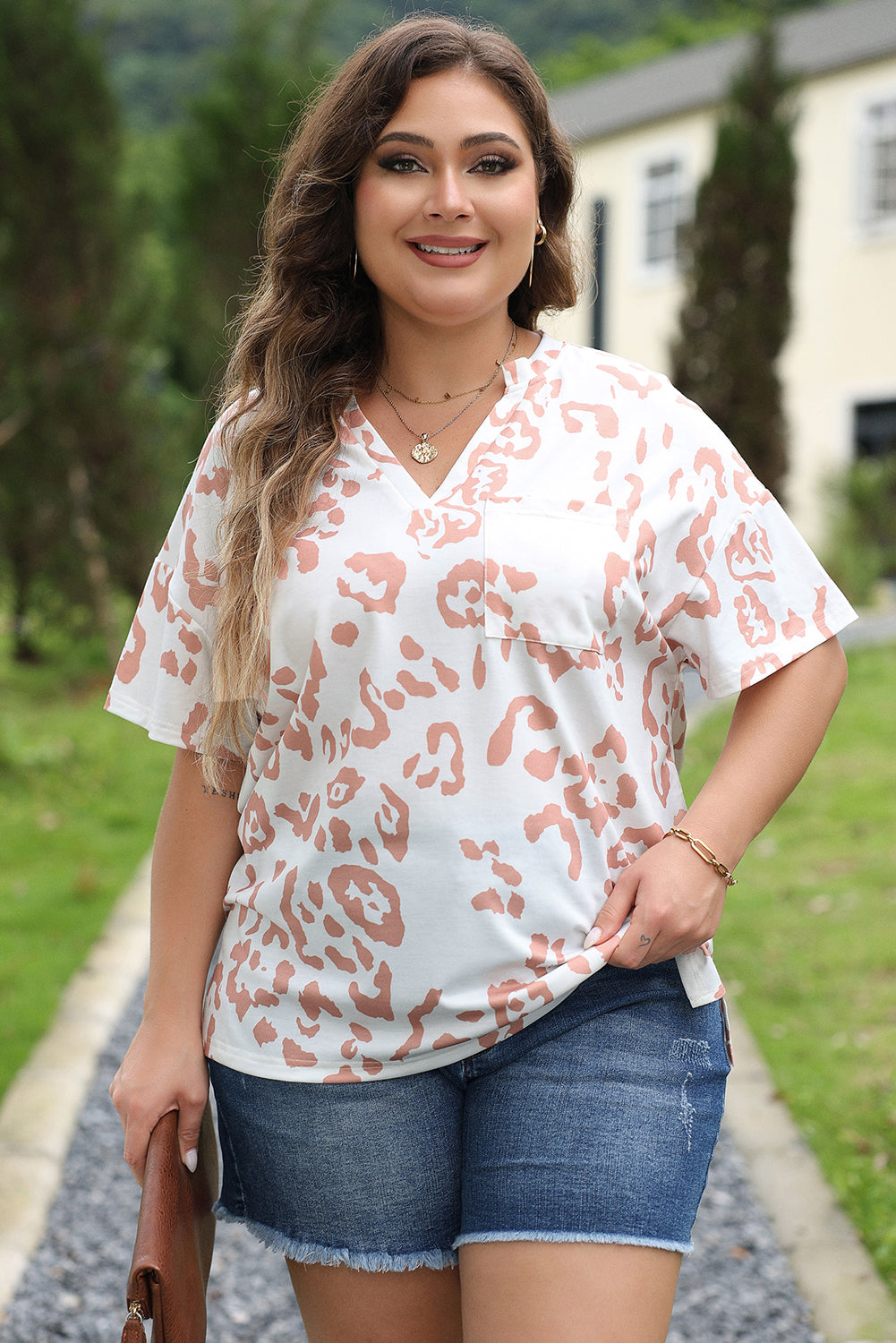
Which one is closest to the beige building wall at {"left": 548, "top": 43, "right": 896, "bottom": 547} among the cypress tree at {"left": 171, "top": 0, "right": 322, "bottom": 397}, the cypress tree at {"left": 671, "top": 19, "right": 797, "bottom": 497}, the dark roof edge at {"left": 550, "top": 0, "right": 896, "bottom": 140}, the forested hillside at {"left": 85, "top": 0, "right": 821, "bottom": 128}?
the dark roof edge at {"left": 550, "top": 0, "right": 896, "bottom": 140}

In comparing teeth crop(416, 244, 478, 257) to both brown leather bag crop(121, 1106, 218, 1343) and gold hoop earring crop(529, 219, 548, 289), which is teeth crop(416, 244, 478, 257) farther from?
brown leather bag crop(121, 1106, 218, 1343)

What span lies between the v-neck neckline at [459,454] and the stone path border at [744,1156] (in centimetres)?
194

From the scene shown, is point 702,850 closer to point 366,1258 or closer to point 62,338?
point 366,1258

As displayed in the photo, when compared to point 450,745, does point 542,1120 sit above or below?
below

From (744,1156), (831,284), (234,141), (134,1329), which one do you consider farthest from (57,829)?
(831,284)

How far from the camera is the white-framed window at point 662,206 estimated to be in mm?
16812

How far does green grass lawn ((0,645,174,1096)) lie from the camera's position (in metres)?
4.43

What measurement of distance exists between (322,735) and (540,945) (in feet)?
1.21

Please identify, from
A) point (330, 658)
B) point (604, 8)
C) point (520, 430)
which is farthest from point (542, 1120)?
point (604, 8)

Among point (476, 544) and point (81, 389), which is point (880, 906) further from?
point (81, 389)

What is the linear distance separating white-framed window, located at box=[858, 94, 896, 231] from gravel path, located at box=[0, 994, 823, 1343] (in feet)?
45.6

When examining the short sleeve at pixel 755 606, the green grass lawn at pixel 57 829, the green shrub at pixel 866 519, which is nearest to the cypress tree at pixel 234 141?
the green grass lawn at pixel 57 829

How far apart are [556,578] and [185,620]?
0.52 meters

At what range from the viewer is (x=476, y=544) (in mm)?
1554
